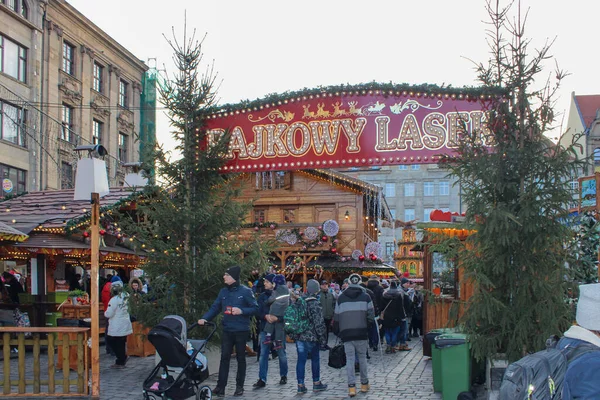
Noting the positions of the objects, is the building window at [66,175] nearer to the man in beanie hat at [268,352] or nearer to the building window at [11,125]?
the building window at [11,125]

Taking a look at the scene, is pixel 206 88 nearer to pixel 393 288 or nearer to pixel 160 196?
pixel 160 196

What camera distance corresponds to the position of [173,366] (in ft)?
29.4

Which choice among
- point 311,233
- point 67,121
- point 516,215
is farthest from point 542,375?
point 67,121

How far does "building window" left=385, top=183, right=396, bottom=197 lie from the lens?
76.2m

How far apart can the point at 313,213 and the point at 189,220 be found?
77.0 feet

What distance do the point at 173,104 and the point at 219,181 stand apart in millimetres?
1660

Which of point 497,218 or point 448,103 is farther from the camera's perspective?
point 448,103

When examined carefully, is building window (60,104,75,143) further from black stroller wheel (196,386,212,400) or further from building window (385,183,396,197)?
building window (385,183,396,197)

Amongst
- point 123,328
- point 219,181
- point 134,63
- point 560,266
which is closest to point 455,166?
point 560,266

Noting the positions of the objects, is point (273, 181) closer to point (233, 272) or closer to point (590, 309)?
point (233, 272)

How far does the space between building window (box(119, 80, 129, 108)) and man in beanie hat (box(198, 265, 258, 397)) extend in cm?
3470

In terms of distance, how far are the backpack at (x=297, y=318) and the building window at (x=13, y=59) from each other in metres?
25.2

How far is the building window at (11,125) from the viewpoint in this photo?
30734 millimetres

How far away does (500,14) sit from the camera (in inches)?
353
